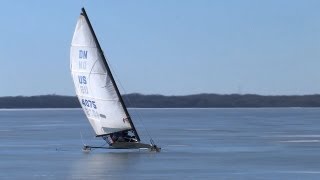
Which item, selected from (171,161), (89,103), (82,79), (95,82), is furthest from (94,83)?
(171,161)

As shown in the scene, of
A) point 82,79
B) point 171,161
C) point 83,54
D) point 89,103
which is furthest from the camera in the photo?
point 89,103

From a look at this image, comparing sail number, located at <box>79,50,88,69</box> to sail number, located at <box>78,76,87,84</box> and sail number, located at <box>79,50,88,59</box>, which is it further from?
sail number, located at <box>78,76,87,84</box>

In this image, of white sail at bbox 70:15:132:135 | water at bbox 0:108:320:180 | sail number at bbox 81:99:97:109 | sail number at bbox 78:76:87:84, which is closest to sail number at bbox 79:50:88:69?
white sail at bbox 70:15:132:135

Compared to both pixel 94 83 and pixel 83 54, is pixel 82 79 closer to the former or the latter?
pixel 94 83

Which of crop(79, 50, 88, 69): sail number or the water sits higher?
crop(79, 50, 88, 69): sail number

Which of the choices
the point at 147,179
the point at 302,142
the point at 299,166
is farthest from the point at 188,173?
the point at 302,142

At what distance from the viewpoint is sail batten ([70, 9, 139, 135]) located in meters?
57.9

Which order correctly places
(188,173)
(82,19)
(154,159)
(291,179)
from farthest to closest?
1. (82,19)
2. (154,159)
3. (188,173)
4. (291,179)

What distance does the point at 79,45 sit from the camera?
58.0 metres

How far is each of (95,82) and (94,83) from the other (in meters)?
0.09

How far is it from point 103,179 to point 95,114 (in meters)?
17.9

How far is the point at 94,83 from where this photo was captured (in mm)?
58906

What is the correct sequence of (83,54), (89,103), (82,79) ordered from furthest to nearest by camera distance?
(89,103), (82,79), (83,54)

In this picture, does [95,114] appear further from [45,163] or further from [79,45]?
[45,163]
